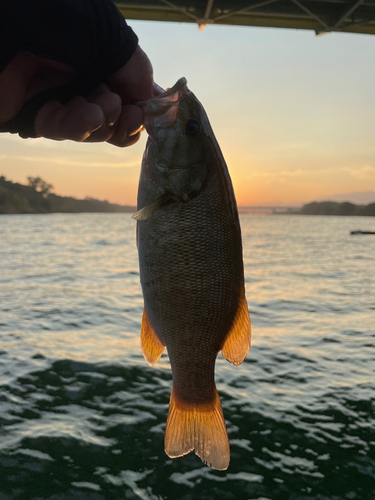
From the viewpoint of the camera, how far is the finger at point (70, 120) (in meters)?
2.40

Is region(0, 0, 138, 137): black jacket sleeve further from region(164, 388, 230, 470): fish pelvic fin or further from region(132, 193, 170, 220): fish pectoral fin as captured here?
region(164, 388, 230, 470): fish pelvic fin

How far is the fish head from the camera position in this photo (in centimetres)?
237

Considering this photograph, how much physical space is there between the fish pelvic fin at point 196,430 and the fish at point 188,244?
1 cm

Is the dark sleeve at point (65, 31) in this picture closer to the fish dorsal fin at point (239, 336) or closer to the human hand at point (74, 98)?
the human hand at point (74, 98)

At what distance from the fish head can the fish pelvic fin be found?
4.46 feet

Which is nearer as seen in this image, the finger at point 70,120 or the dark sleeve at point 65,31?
the dark sleeve at point 65,31

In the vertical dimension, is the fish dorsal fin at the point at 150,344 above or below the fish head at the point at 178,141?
below

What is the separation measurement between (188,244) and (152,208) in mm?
278

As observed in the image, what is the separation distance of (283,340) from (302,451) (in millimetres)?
5331

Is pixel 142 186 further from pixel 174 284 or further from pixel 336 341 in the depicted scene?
pixel 336 341

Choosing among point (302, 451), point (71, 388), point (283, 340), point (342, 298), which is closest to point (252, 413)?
point (302, 451)

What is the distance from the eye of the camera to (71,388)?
26.5ft

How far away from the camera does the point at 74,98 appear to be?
255cm

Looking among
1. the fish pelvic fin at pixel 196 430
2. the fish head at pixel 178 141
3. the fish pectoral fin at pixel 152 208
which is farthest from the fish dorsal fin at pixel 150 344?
the fish head at pixel 178 141
